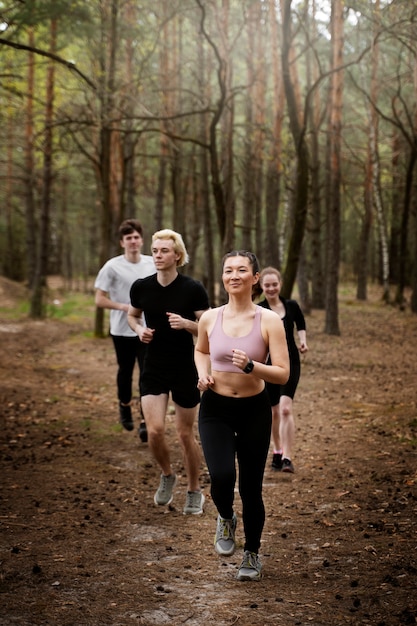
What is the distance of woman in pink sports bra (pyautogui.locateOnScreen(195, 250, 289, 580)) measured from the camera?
4.43 metres

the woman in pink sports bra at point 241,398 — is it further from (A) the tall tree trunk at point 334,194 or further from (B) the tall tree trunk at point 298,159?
(A) the tall tree trunk at point 334,194

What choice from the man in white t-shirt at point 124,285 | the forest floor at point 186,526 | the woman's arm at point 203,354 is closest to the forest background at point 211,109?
the man in white t-shirt at point 124,285

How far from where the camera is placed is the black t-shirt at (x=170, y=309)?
588 cm

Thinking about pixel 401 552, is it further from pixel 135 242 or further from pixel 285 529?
pixel 135 242

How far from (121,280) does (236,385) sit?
4.05m

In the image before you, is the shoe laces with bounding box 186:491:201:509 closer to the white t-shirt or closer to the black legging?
the black legging

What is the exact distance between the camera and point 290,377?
23.6ft

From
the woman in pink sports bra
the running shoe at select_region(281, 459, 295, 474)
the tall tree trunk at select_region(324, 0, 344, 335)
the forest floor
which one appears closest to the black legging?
the woman in pink sports bra

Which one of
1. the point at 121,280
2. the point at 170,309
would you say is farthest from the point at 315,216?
the point at 170,309

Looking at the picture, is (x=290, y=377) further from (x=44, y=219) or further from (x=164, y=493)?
(x=44, y=219)

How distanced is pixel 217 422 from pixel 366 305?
25051 millimetres

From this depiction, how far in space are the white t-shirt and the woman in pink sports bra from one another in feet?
12.4

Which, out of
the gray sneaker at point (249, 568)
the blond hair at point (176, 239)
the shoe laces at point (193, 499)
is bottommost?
the shoe laces at point (193, 499)

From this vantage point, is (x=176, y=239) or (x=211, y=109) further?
(x=211, y=109)
